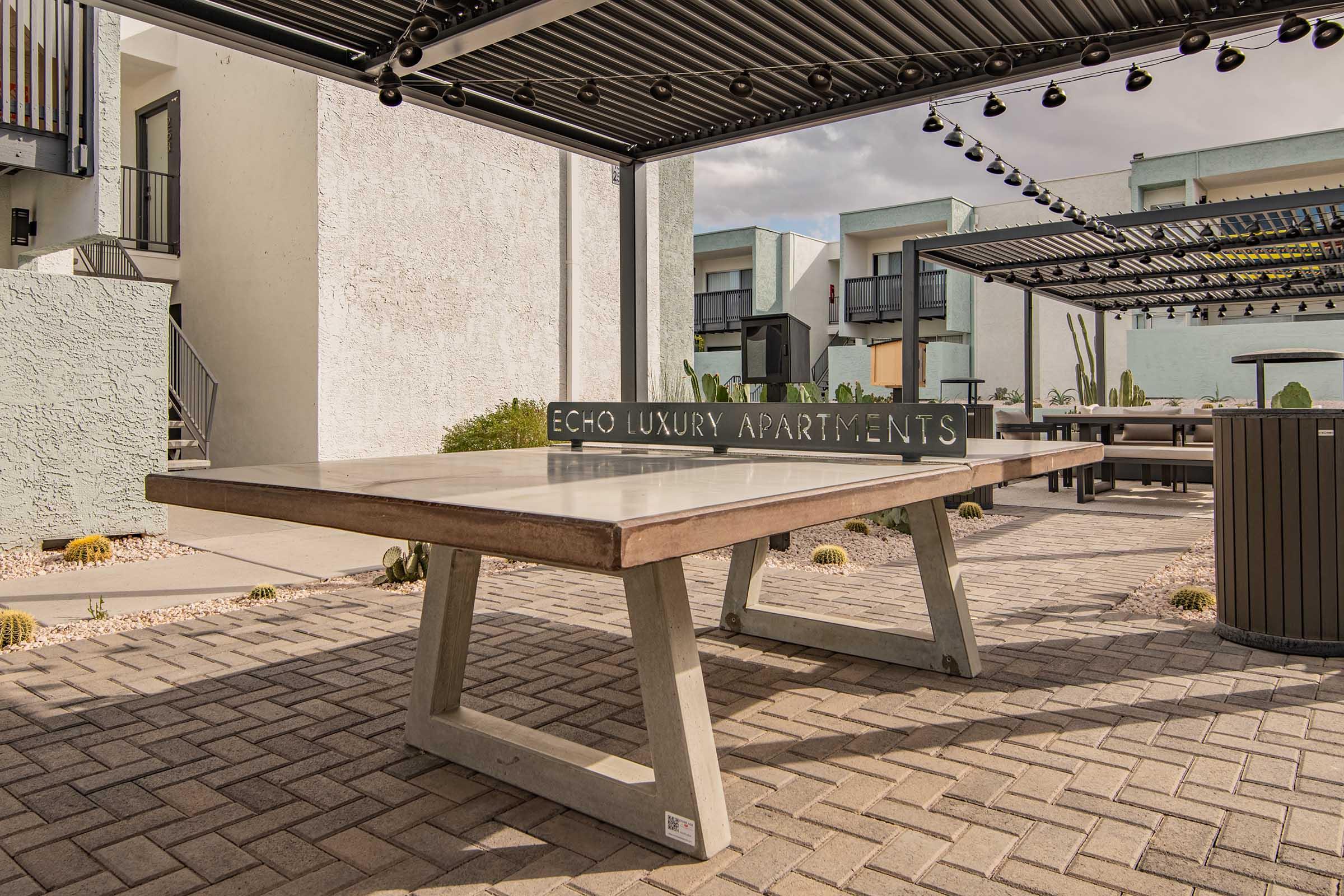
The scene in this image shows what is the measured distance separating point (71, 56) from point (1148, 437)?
13.0m

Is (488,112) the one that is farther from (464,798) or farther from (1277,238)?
(1277,238)

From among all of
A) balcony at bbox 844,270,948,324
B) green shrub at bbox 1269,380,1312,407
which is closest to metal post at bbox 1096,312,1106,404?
green shrub at bbox 1269,380,1312,407

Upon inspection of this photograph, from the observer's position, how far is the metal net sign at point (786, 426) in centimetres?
279

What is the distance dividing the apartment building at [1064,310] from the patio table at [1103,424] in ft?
21.7

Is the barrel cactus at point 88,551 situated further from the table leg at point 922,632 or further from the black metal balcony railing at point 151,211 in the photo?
the black metal balcony railing at point 151,211

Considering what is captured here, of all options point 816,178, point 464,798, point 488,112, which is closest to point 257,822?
point 464,798

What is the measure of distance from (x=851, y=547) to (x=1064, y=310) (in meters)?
18.7

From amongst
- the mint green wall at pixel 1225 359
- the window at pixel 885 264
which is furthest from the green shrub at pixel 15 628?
the window at pixel 885 264

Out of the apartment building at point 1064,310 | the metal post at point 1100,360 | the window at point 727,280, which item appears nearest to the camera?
the metal post at point 1100,360

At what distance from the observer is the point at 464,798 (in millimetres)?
2578

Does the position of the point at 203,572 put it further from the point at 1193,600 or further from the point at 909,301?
the point at 909,301

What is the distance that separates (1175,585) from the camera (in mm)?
5508

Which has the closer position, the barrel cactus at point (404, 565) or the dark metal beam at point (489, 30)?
the dark metal beam at point (489, 30)

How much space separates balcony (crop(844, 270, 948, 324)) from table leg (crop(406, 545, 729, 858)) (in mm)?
24903
